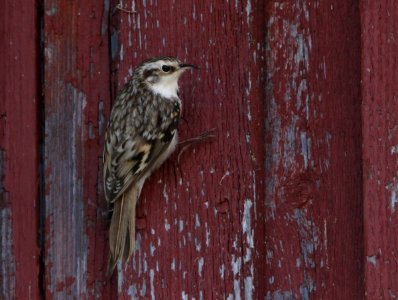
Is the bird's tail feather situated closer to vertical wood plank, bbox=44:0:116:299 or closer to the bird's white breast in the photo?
vertical wood plank, bbox=44:0:116:299

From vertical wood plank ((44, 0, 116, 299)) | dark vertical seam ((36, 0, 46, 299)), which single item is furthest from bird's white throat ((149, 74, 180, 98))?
dark vertical seam ((36, 0, 46, 299))

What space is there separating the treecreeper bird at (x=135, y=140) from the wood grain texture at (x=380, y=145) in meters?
0.56

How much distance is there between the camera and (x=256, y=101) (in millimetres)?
2096

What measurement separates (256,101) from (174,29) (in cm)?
35

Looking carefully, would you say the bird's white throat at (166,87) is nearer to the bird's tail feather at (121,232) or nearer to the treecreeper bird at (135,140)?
the treecreeper bird at (135,140)

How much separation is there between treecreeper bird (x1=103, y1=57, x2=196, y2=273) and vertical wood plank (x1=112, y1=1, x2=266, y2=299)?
0.04 meters

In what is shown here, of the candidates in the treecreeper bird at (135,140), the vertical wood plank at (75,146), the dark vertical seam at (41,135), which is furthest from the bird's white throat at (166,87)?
the dark vertical seam at (41,135)

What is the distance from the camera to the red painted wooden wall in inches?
79.0

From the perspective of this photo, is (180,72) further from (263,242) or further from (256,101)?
(263,242)

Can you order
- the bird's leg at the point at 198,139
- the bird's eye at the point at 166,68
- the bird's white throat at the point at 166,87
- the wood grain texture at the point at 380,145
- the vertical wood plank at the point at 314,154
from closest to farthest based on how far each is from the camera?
the wood grain texture at the point at 380,145, the vertical wood plank at the point at 314,154, the bird's leg at the point at 198,139, the bird's eye at the point at 166,68, the bird's white throat at the point at 166,87

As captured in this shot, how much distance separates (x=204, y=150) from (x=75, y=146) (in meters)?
0.41

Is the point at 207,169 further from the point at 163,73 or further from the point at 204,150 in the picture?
the point at 163,73

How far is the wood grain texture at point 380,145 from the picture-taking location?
1803 mm

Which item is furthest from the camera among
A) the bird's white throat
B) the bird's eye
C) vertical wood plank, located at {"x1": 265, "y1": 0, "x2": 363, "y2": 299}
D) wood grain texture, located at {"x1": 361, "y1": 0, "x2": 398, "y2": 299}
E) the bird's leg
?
the bird's white throat
